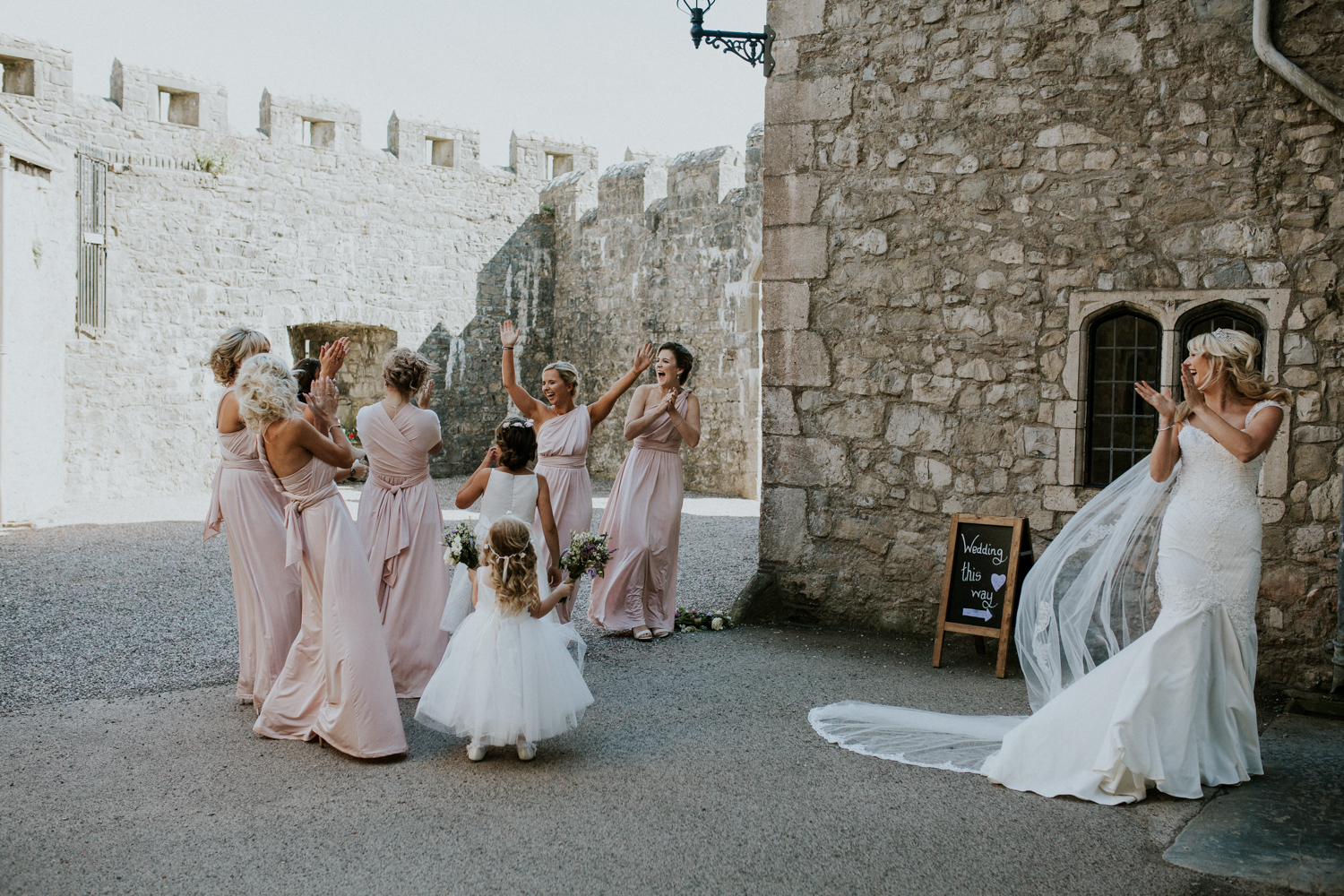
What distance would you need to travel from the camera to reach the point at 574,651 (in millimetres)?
4617

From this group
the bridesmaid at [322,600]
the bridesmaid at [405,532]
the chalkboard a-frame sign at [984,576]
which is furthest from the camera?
the chalkboard a-frame sign at [984,576]

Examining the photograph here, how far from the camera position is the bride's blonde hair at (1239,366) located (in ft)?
12.0

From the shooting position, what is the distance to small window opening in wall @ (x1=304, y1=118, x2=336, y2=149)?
1526cm

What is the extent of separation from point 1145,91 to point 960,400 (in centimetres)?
189

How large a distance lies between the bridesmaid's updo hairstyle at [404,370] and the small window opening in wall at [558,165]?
44.8 ft

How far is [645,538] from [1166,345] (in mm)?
3105

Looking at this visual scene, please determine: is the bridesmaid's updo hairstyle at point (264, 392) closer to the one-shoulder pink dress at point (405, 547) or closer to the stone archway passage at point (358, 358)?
the one-shoulder pink dress at point (405, 547)

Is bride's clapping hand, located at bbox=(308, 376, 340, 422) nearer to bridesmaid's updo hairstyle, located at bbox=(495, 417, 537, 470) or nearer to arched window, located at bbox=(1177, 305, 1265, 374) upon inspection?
bridesmaid's updo hairstyle, located at bbox=(495, 417, 537, 470)

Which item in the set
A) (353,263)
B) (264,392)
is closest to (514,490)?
(264,392)

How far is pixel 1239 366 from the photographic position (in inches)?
145

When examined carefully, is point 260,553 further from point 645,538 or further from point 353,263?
point 353,263

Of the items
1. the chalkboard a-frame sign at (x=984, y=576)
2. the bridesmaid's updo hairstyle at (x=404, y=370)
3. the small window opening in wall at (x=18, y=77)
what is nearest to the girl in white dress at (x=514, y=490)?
the bridesmaid's updo hairstyle at (x=404, y=370)

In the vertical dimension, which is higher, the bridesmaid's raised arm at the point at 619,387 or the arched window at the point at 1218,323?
the arched window at the point at 1218,323

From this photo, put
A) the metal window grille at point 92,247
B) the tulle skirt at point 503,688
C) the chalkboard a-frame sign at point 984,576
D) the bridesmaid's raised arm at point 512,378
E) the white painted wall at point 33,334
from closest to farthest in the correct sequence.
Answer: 1. the tulle skirt at point 503,688
2. the chalkboard a-frame sign at point 984,576
3. the bridesmaid's raised arm at point 512,378
4. the white painted wall at point 33,334
5. the metal window grille at point 92,247
